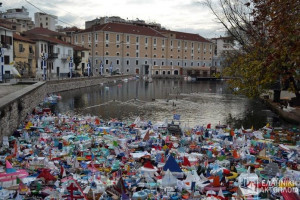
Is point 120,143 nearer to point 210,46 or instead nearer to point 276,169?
point 276,169

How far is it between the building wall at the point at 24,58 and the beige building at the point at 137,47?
25978 millimetres

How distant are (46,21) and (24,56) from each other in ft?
178

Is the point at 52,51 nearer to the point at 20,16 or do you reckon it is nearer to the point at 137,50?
the point at 137,50

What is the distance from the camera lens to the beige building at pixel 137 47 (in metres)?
73.3

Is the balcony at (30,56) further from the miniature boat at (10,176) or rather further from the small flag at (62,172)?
the small flag at (62,172)

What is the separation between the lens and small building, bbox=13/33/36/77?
38.2m

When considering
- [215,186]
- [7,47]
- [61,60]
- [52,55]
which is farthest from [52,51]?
[215,186]

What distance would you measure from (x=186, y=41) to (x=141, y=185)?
82667mm

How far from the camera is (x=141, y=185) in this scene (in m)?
7.61

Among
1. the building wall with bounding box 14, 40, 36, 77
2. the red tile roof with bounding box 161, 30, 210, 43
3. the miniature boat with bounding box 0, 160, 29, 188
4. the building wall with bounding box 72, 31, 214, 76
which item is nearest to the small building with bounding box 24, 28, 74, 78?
the building wall with bounding box 14, 40, 36, 77

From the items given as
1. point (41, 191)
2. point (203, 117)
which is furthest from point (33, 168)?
point (203, 117)

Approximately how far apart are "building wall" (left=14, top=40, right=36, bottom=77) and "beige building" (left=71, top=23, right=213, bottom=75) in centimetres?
2598

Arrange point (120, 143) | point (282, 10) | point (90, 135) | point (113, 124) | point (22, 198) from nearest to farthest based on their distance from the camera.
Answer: point (22, 198) < point (282, 10) < point (120, 143) < point (90, 135) < point (113, 124)

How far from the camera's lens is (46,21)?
89.6 meters
